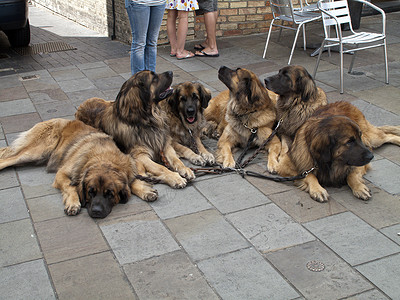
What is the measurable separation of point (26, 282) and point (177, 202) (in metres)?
1.70

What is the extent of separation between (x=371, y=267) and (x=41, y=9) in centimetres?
1472

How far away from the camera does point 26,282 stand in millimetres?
3760

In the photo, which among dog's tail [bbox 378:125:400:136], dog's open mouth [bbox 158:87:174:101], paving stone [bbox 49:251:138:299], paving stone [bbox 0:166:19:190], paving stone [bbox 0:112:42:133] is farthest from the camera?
paving stone [bbox 0:112:42:133]

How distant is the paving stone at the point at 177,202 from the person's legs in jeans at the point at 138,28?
2951 millimetres

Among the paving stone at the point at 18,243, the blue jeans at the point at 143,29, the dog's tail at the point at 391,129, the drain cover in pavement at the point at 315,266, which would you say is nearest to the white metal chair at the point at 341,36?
the dog's tail at the point at 391,129

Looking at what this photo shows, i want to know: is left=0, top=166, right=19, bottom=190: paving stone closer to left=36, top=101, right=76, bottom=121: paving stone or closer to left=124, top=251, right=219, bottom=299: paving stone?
left=36, top=101, right=76, bottom=121: paving stone

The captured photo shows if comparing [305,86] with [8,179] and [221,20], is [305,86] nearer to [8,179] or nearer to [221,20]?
[8,179]

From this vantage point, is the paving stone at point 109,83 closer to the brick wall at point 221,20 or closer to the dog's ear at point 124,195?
the brick wall at point 221,20

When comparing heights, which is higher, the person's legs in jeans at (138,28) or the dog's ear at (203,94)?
the person's legs in jeans at (138,28)

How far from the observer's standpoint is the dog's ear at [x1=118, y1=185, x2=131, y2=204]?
4.81 metres

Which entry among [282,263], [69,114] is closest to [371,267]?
[282,263]

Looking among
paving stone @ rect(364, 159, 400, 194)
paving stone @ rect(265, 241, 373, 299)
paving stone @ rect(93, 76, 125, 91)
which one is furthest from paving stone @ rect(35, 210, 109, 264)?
paving stone @ rect(93, 76, 125, 91)

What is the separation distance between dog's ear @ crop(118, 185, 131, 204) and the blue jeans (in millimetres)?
3251

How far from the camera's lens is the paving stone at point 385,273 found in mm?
3609
